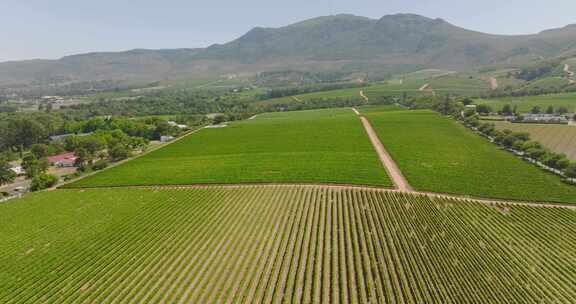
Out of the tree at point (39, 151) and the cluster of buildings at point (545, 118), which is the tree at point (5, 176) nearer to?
the tree at point (39, 151)

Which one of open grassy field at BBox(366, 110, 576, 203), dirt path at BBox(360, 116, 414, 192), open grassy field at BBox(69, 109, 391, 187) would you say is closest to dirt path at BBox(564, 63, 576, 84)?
open grassy field at BBox(366, 110, 576, 203)

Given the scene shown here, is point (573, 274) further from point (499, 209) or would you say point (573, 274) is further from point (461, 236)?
point (499, 209)

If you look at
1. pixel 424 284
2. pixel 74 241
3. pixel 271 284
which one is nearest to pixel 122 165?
pixel 74 241

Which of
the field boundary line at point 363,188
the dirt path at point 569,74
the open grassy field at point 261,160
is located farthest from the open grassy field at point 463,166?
the dirt path at point 569,74

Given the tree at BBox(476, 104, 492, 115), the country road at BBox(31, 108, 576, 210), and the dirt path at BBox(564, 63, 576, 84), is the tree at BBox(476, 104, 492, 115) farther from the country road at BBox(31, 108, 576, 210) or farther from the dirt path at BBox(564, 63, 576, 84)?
the dirt path at BBox(564, 63, 576, 84)

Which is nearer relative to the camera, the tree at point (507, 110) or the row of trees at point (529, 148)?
the row of trees at point (529, 148)

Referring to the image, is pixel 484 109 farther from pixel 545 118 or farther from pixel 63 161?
pixel 63 161
